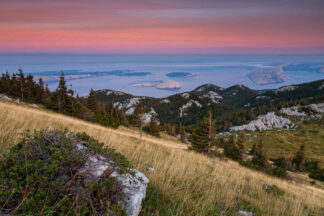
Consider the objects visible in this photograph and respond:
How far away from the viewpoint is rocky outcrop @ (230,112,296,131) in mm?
132400

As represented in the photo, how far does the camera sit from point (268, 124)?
136 meters

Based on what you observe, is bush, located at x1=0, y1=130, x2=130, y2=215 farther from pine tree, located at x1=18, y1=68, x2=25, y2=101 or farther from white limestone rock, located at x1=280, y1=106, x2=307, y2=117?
white limestone rock, located at x1=280, y1=106, x2=307, y2=117

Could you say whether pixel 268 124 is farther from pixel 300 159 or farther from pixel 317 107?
pixel 300 159

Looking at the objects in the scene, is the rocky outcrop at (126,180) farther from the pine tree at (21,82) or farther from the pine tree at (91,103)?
the pine tree at (91,103)

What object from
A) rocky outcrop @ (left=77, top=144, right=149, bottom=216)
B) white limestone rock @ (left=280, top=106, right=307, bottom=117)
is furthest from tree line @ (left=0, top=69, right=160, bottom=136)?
white limestone rock @ (left=280, top=106, right=307, bottom=117)

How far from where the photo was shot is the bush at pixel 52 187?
192cm

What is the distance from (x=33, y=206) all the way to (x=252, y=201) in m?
4.99

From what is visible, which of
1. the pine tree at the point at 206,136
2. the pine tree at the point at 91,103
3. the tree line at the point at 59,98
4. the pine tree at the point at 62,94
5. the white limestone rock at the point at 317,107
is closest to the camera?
the pine tree at the point at 206,136

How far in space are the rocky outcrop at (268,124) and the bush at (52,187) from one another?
147m

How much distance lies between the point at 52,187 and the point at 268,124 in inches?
6270

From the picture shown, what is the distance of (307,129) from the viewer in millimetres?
124812

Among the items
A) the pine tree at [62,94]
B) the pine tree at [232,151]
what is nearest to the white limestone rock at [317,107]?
the pine tree at [232,151]

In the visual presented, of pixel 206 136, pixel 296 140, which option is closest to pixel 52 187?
pixel 206 136

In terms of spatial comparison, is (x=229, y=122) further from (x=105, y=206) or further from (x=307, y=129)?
(x=105, y=206)
